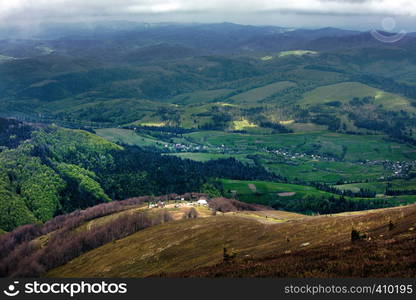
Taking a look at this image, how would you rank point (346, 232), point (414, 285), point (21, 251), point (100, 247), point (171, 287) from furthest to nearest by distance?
point (21, 251) < point (100, 247) < point (346, 232) < point (171, 287) < point (414, 285)

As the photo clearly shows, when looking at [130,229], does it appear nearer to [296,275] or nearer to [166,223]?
[166,223]

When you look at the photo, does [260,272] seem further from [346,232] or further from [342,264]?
[346,232]

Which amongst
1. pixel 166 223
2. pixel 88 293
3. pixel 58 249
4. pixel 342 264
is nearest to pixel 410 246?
pixel 342 264

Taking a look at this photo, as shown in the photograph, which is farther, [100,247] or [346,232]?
[100,247]

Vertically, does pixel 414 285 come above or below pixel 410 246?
above

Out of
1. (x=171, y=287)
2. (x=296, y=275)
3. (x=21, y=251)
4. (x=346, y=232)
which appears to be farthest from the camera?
(x=21, y=251)

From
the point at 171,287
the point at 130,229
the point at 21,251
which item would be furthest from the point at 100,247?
the point at 171,287

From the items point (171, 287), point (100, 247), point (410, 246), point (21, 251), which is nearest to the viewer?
point (171, 287)

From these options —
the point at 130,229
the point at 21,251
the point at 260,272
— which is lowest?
the point at 21,251

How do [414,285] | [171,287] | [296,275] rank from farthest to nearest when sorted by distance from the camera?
[296,275]
[171,287]
[414,285]
